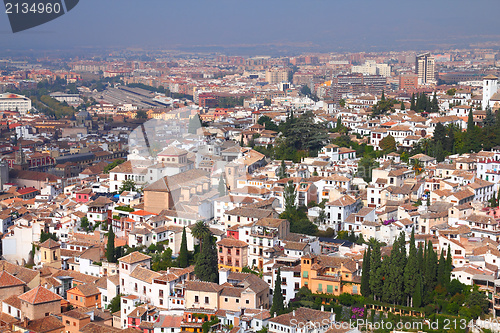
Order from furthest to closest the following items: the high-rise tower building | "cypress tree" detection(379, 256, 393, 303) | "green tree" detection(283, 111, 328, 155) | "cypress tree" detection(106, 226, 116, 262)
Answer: the high-rise tower building < "green tree" detection(283, 111, 328, 155) < "cypress tree" detection(106, 226, 116, 262) < "cypress tree" detection(379, 256, 393, 303)

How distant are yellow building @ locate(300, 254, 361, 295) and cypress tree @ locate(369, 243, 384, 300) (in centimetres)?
29

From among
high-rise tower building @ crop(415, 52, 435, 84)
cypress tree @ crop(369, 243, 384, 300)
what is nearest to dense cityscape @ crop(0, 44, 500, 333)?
cypress tree @ crop(369, 243, 384, 300)

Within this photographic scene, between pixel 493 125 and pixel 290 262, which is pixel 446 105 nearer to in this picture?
pixel 493 125

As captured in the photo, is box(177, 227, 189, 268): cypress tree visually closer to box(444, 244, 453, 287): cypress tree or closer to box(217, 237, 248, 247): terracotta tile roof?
box(217, 237, 248, 247): terracotta tile roof

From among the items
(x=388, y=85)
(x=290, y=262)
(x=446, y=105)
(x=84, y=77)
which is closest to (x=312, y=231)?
(x=290, y=262)

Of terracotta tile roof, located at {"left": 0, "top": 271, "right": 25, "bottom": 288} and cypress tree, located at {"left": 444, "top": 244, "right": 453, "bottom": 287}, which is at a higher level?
cypress tree, located at {"left": 444, "top": 244, "right": 453, "bottom": 287}

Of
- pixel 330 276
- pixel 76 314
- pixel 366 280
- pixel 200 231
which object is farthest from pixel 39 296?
pixel 366 280

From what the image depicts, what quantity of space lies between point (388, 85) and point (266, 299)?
1140 inches

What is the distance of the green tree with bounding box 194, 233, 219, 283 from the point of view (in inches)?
379

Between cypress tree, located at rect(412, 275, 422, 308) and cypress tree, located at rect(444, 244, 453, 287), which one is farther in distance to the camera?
cypress tree, located at rect(444, 244, 453, 287)

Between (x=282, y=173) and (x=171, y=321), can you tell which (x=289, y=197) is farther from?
(x=171, y=321)

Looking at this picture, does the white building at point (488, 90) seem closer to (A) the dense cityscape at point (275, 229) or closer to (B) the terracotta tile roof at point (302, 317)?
(A) the dense cityscape at point (275, 229)

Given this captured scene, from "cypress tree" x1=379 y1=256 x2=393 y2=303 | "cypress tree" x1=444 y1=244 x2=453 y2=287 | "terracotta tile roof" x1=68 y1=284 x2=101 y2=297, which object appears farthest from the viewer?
"terracotta tile roof" x1=68 y1=284 x2=101 y2=297

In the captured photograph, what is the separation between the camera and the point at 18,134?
2631 cm
